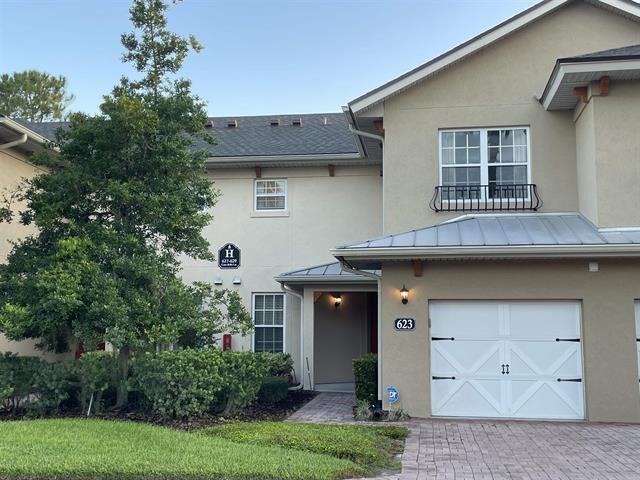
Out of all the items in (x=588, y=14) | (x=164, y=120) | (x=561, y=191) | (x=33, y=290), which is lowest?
(x=33, y=290)

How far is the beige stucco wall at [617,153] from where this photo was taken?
10.3 m

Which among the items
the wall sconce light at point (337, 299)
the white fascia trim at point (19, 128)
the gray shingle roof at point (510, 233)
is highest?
the white fascia trim at point (19, 128)

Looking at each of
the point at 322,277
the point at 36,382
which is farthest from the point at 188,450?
the point at 322,277

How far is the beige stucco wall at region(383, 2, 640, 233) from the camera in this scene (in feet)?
38.7

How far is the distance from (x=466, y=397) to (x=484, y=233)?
9.49ft

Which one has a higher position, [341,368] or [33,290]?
[33,290]

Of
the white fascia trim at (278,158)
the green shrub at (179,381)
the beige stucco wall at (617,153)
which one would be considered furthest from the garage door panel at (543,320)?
the white fascia trim at (278,158)

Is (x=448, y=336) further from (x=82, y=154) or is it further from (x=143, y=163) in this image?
(x=82, y=154)

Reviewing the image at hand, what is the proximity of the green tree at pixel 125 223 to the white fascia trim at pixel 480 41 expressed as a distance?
3.87m

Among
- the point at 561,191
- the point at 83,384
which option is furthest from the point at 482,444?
the point at 83,384

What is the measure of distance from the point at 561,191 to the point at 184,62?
Result: 767cm

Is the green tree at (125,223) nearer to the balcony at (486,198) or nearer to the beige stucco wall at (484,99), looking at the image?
the beige stucco wall at (484,99)

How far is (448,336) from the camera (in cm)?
1052

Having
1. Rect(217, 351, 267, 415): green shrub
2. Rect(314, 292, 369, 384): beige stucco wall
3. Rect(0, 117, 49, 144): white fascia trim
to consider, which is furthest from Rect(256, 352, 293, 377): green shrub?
Rect(0, 117, 49, 144): white fascia trim
